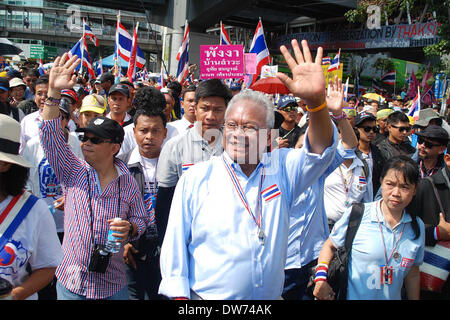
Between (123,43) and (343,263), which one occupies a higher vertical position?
(123,43)

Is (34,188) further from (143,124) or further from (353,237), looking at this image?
(353,237)

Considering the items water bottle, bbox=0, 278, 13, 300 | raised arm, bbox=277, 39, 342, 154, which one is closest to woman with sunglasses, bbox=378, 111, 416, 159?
raised arm, bbox=277, 39, 342, 154

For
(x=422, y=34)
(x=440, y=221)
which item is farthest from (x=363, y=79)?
(x=440, y=221)

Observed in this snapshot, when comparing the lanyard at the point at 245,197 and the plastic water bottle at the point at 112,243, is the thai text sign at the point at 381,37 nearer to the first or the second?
the lanyard at the point at 245,197

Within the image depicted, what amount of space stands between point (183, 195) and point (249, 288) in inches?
21.7

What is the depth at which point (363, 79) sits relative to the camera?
1517 inches

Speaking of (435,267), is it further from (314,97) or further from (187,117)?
(187,117)

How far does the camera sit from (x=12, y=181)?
204 cm

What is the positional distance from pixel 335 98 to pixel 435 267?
1679 mm

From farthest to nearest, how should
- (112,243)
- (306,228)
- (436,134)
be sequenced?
(436,134), (306,228), (112,243)

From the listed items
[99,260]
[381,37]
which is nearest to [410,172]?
[99,260]

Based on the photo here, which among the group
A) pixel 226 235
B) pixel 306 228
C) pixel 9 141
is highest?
pixel 9 141

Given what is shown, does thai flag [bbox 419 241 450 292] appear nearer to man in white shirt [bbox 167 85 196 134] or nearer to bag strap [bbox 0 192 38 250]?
bag strap [bbox 0 192 38 250]

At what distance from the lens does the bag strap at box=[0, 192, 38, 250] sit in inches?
75.5
